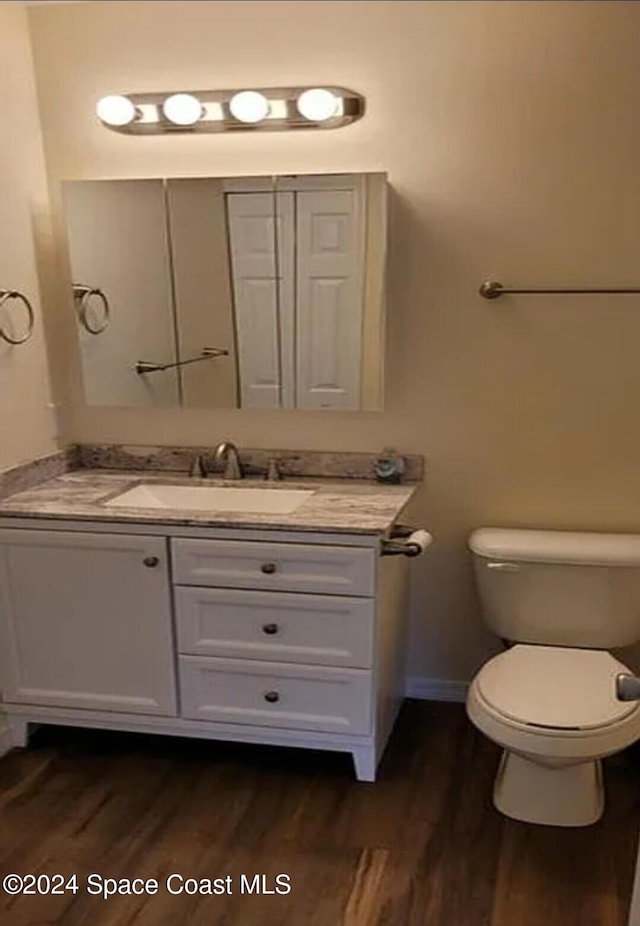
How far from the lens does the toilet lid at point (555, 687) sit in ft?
6.23

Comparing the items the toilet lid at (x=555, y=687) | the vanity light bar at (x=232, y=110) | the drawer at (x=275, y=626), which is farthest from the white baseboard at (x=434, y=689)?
the vanity light bar at (x=232, y=110)

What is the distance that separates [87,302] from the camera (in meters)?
2.58

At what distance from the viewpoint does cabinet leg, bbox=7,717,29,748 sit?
2430 mm

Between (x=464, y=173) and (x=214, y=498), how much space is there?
1224 mm

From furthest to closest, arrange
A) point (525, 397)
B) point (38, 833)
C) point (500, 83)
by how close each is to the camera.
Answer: point (525, 397) → point (500, 83) → point (38, 833)

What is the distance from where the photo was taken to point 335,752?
235 centimetres

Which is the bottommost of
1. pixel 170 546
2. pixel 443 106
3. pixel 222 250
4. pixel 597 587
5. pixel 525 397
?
pixel 597 587

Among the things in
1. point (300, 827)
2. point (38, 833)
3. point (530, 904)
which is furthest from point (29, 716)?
point (530, 904)

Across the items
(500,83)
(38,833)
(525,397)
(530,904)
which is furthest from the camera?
(525,397)

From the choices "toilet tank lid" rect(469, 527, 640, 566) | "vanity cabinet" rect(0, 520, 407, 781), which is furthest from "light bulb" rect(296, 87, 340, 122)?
"toilet tank lid" rect(469, 527, 640, 566)

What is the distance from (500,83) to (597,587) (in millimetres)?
1436

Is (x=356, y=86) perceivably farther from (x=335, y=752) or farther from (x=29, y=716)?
(x=29, y=716)

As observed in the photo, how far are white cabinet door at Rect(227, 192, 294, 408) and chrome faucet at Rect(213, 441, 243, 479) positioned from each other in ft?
0.48

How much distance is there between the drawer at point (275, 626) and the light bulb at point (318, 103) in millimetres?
1354
